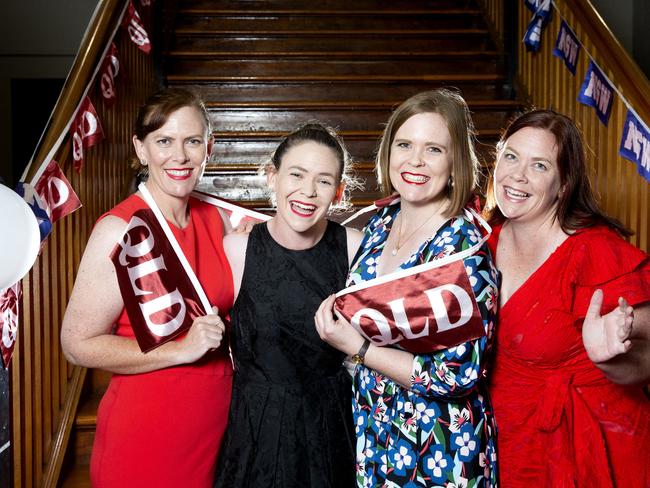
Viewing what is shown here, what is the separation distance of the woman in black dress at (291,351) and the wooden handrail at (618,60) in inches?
60.9

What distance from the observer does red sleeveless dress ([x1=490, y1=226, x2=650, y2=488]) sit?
1.59 metres

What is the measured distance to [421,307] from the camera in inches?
60.1

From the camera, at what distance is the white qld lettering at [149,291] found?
1655mm

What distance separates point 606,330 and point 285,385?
0.78m

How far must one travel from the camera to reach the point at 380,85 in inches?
184

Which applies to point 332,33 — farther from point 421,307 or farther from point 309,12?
point 421,307

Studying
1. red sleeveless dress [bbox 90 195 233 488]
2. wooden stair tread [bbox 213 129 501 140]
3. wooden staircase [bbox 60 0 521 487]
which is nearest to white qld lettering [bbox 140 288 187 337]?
red sleeveless dress [bbox 90 195 233 488]

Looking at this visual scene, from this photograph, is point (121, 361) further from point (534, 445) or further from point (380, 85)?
point (380, 85)

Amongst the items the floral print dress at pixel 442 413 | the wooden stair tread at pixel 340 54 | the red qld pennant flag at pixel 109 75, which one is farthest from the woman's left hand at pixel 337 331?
the wooden stair tread at pixel 340 54

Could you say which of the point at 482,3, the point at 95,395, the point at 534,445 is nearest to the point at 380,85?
the point at 482,3

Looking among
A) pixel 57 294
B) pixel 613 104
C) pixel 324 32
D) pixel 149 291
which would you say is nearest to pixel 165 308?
pixel 149 291

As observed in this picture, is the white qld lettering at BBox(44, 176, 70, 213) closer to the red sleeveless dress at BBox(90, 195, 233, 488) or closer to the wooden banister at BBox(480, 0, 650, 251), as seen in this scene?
the red sleeveless dress at BBox(90, 195, 233, 488)

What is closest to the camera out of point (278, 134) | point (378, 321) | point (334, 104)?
point (378, 321)

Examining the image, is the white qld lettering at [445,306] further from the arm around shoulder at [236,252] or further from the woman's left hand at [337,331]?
the arm around shoulder at [236,252]
